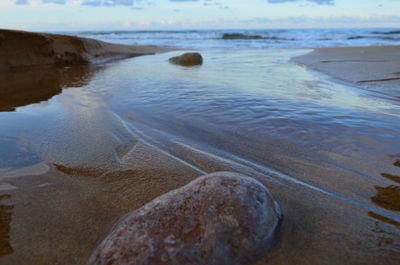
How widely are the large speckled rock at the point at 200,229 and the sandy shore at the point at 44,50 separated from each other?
7441mm

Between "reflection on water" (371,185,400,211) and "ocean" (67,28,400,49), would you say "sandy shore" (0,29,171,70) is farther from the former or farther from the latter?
"ocean" (67,28,400,49)

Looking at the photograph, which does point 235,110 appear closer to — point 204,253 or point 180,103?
point 180,103

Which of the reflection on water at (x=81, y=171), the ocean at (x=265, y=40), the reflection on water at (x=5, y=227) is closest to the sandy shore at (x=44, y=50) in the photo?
the reflection on water at (x=81, y=171)

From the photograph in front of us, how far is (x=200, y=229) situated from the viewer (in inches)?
52.6

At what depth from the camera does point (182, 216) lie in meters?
1.38

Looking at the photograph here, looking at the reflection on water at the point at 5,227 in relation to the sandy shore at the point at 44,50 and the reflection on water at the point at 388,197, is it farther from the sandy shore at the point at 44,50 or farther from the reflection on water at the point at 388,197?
the sandy shore at the point at 44,50

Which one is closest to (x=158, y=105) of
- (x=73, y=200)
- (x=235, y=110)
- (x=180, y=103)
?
(x=180, y=103)

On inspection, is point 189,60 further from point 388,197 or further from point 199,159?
point 388,197

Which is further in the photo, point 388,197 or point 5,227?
point 388,197

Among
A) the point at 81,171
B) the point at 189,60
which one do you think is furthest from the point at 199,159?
the point at 189,60

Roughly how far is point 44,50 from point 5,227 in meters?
7.55

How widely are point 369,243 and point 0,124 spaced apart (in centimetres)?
352

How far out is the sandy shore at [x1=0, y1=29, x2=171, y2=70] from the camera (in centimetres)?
690

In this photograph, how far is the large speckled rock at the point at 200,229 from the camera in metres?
1.25
